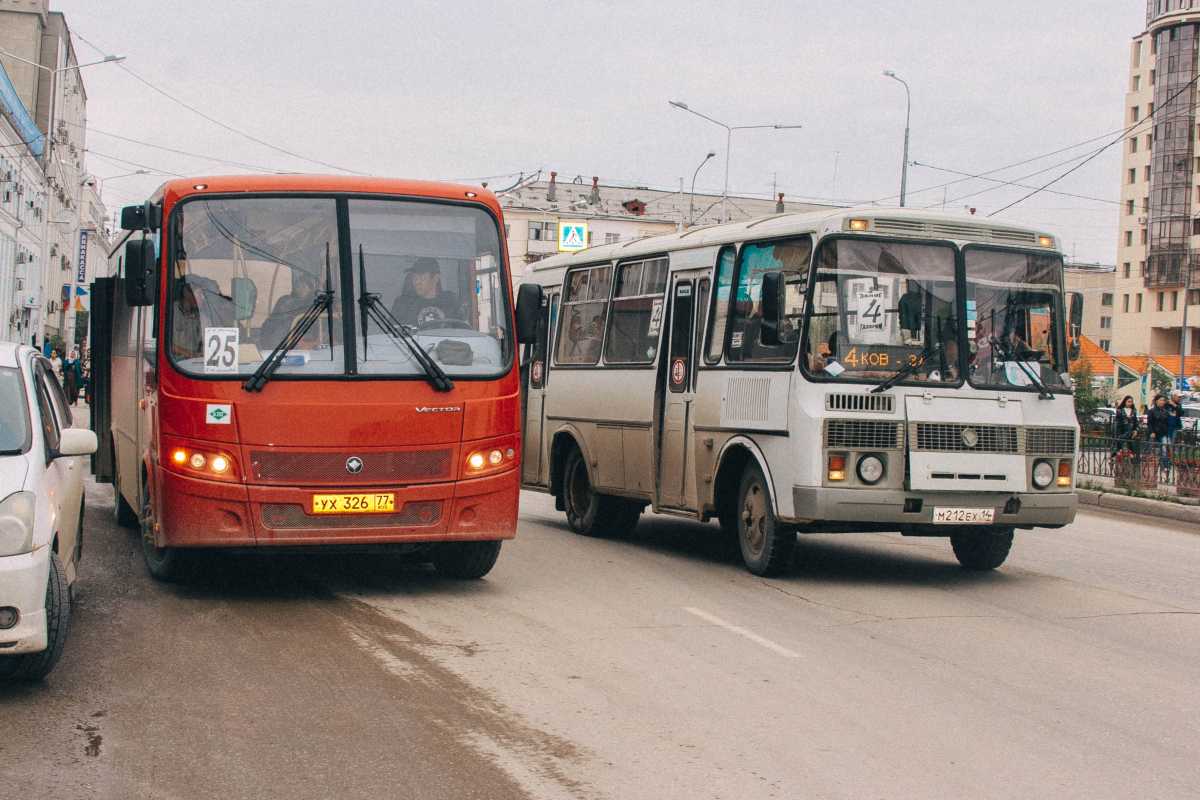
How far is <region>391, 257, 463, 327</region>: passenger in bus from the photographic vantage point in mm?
9047

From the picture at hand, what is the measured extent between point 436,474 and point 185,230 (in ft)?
7.45

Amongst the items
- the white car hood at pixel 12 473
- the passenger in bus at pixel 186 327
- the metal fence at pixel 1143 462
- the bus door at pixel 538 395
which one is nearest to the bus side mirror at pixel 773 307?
the passenger in bus at pixel 186 327

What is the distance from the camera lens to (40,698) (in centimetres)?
629

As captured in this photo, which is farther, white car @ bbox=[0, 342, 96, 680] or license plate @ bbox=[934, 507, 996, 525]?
license plate @ bbox=[934, 507, 996, 525]

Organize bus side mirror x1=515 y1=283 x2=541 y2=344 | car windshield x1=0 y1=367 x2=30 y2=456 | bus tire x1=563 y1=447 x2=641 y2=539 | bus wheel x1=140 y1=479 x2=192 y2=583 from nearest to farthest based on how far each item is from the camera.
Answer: car windshield x1=0 y1=367 x2=30 y2=456 → bus wheel x1=140 y1=479 x2=192 y2=583 → bus side mirror x1=515 y1=283 x2=541 y2=344 → bus tire x1=563 y1=447 x2=641 y2=539

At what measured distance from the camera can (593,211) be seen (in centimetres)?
10038

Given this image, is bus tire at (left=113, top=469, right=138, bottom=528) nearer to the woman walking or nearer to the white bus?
the white bus

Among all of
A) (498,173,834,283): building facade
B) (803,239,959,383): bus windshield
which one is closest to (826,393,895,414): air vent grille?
(803,239,959,383): bus windshield

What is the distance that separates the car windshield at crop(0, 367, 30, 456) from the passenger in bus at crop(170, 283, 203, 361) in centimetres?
132

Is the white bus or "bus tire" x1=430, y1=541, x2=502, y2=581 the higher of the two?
the white bus

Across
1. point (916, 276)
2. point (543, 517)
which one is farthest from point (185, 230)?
point (543, 517)

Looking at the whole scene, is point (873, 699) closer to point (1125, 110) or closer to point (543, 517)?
point (543, 517)

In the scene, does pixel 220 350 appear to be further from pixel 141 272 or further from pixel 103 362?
pixel 103 362

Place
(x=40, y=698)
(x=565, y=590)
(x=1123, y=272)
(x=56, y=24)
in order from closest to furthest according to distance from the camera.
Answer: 1. (x=40, y=698)
2. (x=565, y=590)
3. (x=56, y=24)
4. (x=1123, y=272)
